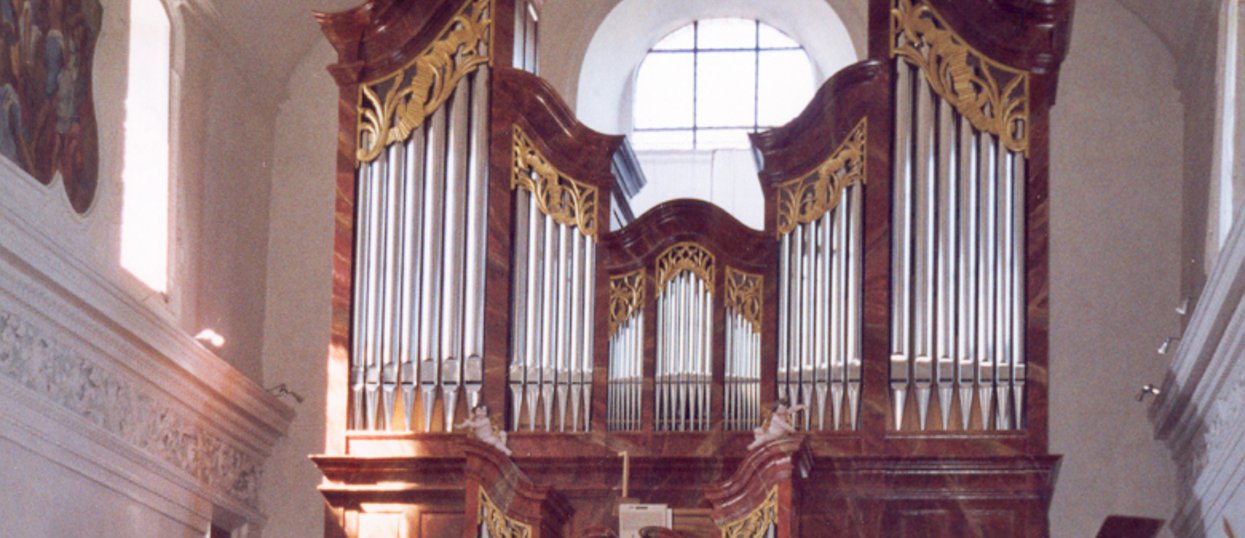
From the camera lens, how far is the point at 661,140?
18.8 meters

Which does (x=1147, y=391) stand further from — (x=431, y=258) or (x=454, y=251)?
(x=431, y=258)

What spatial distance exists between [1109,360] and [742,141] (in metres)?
3.37

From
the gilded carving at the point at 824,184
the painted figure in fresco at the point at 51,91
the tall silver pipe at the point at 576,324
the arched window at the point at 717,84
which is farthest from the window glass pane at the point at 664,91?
the painted figure in fresco at the point at 51,91

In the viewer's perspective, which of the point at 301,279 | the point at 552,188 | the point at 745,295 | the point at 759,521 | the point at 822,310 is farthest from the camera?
the point at 301,279

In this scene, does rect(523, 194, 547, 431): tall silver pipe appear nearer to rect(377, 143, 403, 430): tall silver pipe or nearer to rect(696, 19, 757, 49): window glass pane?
rect(377, 143, 403, 430): tall silver pipe

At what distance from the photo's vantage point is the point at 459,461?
15.1m

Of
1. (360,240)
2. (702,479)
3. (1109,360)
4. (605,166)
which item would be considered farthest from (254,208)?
(1109,360)

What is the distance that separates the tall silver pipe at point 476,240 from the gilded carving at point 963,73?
8.83 ft

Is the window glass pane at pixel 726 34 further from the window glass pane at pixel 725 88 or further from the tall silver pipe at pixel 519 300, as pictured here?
the tall silver pipe at pixel 519 300

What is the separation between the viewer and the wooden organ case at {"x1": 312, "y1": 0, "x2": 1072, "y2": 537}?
586 inches

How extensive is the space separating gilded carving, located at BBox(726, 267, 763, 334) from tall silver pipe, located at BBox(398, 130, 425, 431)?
78.3 inches

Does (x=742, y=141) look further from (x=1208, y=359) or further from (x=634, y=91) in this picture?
(x=1208, y=359)

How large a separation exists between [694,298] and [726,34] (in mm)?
4020

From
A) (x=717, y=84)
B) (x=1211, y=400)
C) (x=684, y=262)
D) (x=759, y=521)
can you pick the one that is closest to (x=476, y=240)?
(x=684, y=262)
